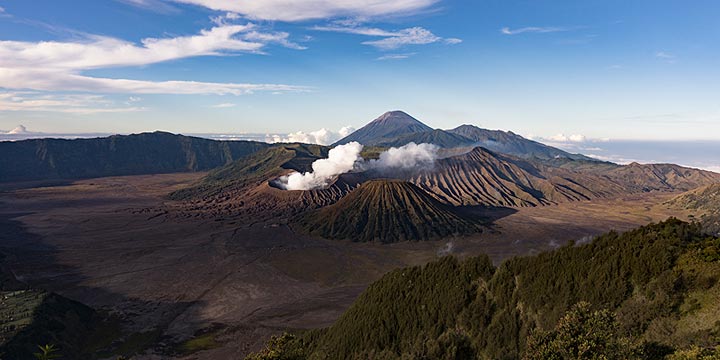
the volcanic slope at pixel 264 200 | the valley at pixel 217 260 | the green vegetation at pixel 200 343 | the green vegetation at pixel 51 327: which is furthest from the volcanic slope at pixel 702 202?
the green vegetation at pixel 51 327

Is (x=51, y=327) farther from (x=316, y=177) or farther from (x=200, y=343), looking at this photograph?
(x=316, y=177)

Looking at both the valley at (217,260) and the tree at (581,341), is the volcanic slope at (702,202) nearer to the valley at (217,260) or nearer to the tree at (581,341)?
the valley at (217,260)

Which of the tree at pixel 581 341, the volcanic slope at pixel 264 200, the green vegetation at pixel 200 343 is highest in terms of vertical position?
the tree at pixel 581 341

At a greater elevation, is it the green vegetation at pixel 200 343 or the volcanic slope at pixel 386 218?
the volcanic slope at pixel 386 218

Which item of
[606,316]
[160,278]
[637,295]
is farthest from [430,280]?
[160,278]

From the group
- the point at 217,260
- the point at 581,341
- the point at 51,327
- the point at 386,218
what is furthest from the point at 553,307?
the point at 386,218

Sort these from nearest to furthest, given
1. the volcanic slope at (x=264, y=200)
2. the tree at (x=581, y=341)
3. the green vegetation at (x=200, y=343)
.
Result: the tree at (x=581, y=341)
the green vegetation at (x=200, y=343)
the volcanic slope at (x=264, y=200)

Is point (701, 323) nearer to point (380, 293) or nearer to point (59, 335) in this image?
point (380, 293)
